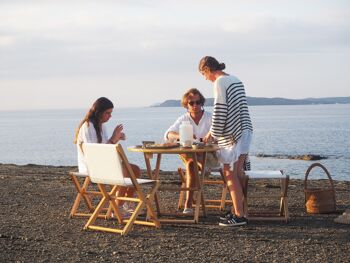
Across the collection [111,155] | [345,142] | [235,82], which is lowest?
[345,142]

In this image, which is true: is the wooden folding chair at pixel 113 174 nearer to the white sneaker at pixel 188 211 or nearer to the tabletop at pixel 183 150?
the tabletop at pixel 183 150

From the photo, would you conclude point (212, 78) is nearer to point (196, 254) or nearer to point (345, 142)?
point (196, 254)

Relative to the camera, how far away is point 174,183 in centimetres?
1256

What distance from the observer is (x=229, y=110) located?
24.2 feet

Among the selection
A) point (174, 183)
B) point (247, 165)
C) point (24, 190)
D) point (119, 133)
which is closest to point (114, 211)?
point (119, 133)

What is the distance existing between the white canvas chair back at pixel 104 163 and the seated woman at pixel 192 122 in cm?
123

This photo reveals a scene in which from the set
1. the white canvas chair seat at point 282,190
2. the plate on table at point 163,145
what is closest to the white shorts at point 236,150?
the white canvas chair seat at point 282,190

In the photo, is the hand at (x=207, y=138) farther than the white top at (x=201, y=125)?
No

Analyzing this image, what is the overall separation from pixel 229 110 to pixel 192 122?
1.00 m

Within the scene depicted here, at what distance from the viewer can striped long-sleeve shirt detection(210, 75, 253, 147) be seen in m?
7.30

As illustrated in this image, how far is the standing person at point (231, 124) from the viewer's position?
288 inches

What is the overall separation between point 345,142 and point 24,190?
36764mm

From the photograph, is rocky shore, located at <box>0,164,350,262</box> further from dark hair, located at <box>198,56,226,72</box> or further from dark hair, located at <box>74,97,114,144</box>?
dark hair, located at <box>198,56,226,72</box>

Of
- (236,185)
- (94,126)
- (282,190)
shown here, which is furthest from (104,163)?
(282,190)
